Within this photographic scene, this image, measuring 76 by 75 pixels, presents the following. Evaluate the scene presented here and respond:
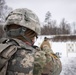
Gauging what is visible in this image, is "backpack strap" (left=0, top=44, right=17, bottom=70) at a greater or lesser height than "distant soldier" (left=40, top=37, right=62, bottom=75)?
→ greater

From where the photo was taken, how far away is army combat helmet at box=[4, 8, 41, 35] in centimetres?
210

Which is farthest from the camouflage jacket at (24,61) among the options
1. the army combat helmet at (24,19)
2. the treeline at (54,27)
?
the treeline at (54,27)

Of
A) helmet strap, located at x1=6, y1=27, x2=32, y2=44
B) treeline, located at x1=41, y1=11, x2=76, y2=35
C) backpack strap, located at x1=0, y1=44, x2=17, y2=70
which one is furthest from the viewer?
treeline, located at x1=41, y1=11, x2=76, y2=35

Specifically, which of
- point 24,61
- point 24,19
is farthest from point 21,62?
point 24,19

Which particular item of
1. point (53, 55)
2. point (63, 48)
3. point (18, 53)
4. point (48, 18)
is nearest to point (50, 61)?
point (53, 55)

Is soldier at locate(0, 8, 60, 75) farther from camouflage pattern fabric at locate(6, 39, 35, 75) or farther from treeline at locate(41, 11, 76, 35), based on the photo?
treeline at locate(41, 11, 76, 35)

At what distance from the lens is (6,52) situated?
6.29 ft

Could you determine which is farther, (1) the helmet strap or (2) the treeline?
(2) the treeline

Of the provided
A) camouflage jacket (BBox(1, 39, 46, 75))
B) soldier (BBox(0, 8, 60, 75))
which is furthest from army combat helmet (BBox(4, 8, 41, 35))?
camouflage jacket (BBox(1, 39, 46, 75))

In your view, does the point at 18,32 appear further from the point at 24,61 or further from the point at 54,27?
the point at 54,27

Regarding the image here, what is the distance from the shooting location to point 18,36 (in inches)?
83.4

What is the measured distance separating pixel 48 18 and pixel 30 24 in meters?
59.6

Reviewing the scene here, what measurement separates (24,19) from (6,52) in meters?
0.32

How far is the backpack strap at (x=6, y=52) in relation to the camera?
189 centimetres
